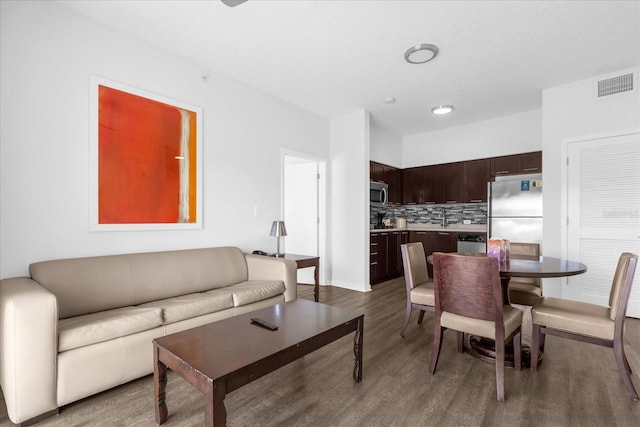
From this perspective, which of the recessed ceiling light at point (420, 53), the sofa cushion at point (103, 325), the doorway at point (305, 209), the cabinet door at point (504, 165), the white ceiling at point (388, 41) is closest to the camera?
the sofa cushion at point (103, 325)

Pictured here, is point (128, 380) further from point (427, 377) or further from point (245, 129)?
point (245, 129)

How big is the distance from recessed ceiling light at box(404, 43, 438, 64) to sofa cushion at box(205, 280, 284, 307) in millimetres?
2662

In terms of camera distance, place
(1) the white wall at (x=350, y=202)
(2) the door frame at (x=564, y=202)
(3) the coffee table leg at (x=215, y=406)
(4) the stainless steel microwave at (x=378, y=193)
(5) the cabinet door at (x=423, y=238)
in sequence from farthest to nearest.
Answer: (5) the cabinet door at (x=423, y=238) → (4) the stainless steel microwave at (x=378, y=193) → (1) the white wall at (x=350, y=202) → (2) the door frame at (x=564, y=202) → (3) the coffee table leg at (x=215, y=406)

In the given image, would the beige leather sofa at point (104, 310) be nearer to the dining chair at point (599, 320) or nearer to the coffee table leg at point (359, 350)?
the coffee table leg at point (359, 350)

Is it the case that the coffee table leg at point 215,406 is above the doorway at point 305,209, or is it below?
below

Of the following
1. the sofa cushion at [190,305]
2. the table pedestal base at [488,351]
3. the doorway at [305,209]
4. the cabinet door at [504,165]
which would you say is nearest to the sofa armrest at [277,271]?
the sofa cushion at [190,305]

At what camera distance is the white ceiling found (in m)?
2.46

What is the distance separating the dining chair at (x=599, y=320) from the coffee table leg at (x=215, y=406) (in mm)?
2116

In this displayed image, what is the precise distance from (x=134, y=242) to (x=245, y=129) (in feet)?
6.05

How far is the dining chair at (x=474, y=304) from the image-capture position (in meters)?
1.86

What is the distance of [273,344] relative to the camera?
159 cm

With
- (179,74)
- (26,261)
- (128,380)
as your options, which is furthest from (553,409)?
(179,74)

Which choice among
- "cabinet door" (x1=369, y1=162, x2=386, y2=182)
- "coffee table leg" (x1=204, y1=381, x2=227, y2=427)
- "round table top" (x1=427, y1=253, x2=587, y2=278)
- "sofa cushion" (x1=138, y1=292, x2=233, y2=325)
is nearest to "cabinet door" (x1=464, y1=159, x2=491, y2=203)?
"cabinet door" (x1=369, y1=162, x2=386, y2=182)

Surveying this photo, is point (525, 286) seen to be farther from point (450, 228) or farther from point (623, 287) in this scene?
point (450, 228)
